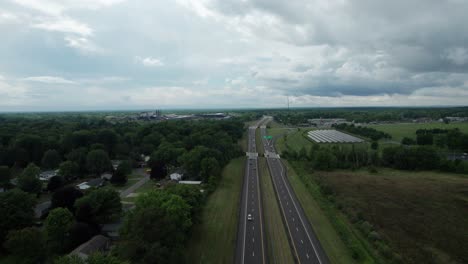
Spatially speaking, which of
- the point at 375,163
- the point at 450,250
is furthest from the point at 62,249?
the point at 375,163

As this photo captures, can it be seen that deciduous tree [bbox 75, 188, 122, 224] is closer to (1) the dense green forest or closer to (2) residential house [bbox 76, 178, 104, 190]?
(1) the dense green forest

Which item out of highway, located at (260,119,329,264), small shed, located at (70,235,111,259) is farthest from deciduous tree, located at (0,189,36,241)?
highway, located at (260,119,329,264)

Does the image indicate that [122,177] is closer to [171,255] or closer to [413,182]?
[171,255]

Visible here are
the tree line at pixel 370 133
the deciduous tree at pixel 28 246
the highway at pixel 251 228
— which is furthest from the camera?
the tree line at pixel 370 133

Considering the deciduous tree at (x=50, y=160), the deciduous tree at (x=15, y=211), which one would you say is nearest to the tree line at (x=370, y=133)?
the deciduous tree at (x=50, y=160)

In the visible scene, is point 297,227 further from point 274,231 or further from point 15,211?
point 15,211

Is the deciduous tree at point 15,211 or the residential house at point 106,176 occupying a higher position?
the deciduous tree at point 15,211

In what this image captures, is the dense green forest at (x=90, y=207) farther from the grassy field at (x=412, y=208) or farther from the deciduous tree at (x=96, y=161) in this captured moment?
the grassy field at (x=412, y=208)
